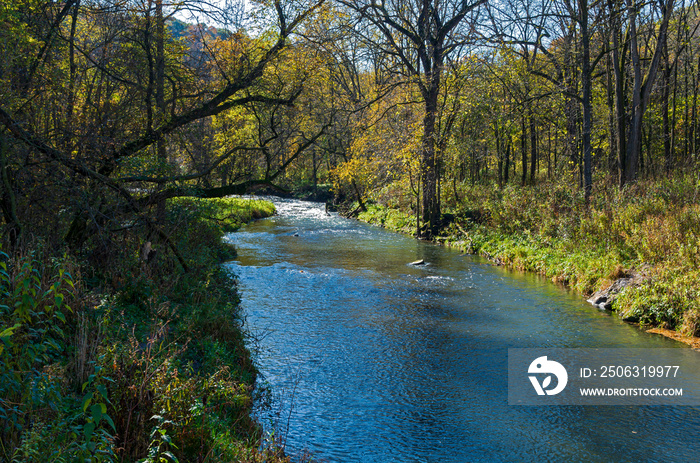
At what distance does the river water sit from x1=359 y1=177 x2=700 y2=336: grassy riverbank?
680 mm

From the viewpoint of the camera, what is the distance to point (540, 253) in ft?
54.2

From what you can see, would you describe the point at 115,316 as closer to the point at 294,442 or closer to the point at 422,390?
the point at 294,442

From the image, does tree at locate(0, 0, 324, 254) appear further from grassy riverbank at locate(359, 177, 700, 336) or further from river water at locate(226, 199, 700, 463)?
grassy riverbank at locate(359, 177, 700, 336)

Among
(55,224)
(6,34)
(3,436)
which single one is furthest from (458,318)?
(6,34)

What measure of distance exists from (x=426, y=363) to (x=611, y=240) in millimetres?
8457

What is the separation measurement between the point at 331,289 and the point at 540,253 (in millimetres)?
7287

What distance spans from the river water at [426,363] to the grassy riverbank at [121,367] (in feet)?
2.65

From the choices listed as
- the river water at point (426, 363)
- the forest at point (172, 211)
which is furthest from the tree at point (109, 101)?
the river water at point (426, 363)

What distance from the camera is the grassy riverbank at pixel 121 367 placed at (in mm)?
3652

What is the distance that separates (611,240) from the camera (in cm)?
1435
